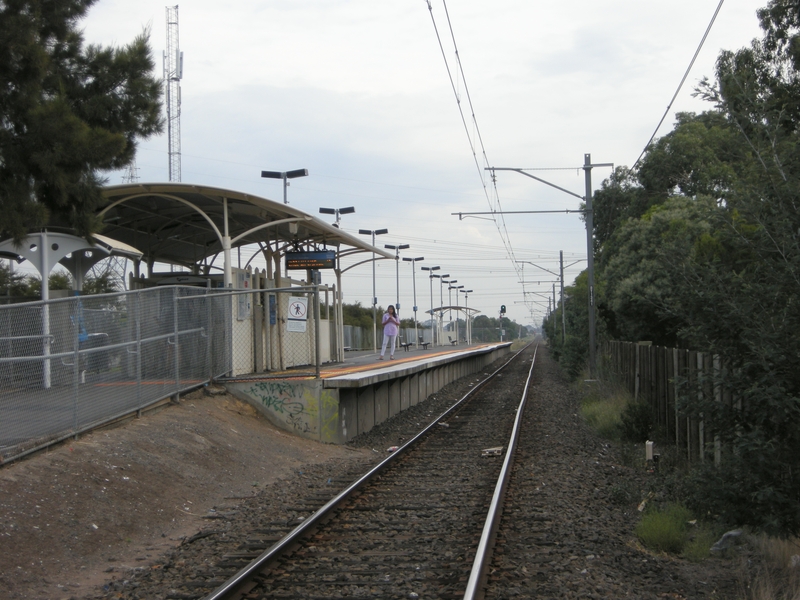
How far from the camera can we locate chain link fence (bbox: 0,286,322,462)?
8102 millimetres

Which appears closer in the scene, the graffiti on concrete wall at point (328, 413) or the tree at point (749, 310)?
the tree at point (749, 310)

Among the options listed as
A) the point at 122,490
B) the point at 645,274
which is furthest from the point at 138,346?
the point at 645,274

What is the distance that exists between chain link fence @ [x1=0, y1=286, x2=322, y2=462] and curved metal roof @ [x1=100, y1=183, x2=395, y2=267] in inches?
73.3

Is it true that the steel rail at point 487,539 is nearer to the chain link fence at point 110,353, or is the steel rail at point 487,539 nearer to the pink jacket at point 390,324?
the chain link fence at point 110,353

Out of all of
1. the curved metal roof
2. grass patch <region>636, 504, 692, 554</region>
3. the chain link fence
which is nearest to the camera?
grass patch <region>636, 504, 692, 554</region>

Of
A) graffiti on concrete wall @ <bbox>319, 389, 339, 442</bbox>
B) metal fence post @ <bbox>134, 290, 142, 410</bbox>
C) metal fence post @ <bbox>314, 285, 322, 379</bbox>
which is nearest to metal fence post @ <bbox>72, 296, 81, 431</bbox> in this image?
metal fence post @ <bbox>134, 290, 142, 410</bbox>

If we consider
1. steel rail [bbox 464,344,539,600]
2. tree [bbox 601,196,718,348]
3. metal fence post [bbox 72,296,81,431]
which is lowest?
steel rail [bbox 464,344,539,600]

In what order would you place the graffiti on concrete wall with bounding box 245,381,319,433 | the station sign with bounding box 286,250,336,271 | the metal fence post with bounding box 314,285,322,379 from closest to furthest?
1. the metal fence post with bounding box 314,285,322,379
2. the graffiti on concrete wall with bounding box 245,381,319,433
3. the station sign with bounding box 286,250,336,271

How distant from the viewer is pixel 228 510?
8383 millimetres

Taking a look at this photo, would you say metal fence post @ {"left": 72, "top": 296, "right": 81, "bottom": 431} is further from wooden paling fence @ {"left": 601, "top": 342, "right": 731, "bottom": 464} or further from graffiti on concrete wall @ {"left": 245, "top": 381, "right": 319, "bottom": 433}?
wooden paling fence @ {"left": 601, "top": 342, "right": 731, "bottom": 464}

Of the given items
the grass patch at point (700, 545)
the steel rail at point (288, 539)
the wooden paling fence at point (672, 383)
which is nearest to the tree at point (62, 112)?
the steel rail at point (288, 539)

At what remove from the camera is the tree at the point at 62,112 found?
10500mm

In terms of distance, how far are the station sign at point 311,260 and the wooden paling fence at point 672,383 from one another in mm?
7017

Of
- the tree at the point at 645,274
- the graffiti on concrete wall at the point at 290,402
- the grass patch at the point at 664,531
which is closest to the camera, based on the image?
the grass patch at the point at 664,531
